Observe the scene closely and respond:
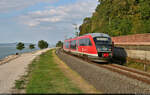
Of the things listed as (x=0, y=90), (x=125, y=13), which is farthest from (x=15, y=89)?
(x=125, y=13)

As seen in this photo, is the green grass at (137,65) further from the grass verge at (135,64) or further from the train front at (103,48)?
the train front at (103,48)

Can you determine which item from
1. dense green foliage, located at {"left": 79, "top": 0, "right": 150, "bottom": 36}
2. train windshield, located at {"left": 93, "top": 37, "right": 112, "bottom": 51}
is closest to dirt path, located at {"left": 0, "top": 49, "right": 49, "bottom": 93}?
train windshield, located at {"left": 93, "top": 37, "right": 112, "bottom": 51}

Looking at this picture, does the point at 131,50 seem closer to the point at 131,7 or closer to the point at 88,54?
the point at 88,54

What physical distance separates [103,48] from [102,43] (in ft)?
2.23

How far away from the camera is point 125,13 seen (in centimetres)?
4491

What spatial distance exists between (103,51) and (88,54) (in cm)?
267

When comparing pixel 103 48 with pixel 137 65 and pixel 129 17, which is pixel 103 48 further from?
pixel 129 17

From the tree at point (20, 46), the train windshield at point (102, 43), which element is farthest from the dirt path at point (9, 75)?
the tree at point (20, 46)

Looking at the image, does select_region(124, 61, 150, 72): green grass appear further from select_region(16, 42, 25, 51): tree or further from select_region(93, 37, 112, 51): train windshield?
select_region(16, 42, 25, 51): tree

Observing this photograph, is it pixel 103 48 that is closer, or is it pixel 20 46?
pixel 103 48

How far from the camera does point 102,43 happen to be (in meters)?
19.7

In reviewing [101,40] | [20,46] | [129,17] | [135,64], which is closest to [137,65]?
[135,64]

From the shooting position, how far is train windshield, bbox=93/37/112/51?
1932 centimetres

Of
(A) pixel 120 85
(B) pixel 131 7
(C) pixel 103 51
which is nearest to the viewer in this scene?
(A) pixel 120 85
